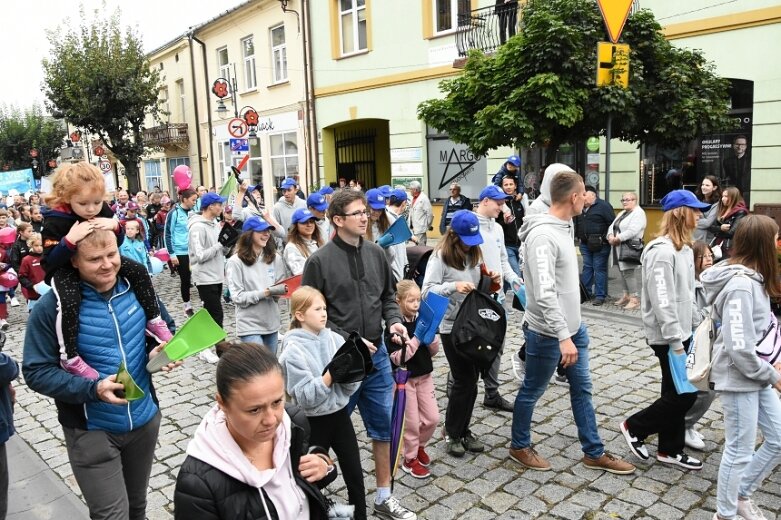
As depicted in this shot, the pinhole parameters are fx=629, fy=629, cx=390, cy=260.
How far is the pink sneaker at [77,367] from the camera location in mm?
2730

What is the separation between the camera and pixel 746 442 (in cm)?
337

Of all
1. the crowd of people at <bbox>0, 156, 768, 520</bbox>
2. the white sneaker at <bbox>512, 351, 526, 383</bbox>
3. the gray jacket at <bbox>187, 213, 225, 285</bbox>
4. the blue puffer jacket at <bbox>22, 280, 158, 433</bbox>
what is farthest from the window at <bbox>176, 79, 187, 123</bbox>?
the blue puffer jacket at <bbox>22, 280, 158, 433</bbox>

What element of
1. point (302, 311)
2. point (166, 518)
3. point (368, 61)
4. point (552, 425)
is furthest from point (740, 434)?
point (368, 61)

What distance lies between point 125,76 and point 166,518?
90.7 feet

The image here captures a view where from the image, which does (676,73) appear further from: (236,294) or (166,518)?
(166,518)

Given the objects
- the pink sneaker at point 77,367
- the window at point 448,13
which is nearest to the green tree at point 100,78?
the window at point 448,13

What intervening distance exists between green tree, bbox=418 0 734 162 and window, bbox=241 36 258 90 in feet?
53.2

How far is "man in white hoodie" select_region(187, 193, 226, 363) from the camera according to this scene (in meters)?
7.27

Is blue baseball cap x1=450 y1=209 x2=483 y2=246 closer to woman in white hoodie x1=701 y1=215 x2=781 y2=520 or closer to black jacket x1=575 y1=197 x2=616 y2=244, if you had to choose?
woman in white hoodie x1=701 y1=215 x2=781 y2=520

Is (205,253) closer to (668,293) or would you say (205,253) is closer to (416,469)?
(416,469)

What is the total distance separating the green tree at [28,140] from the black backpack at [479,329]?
54.3 m

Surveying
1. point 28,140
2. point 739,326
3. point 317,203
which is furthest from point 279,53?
point 28,140

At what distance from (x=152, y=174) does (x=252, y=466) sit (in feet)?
119

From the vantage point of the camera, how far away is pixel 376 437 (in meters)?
3.75
